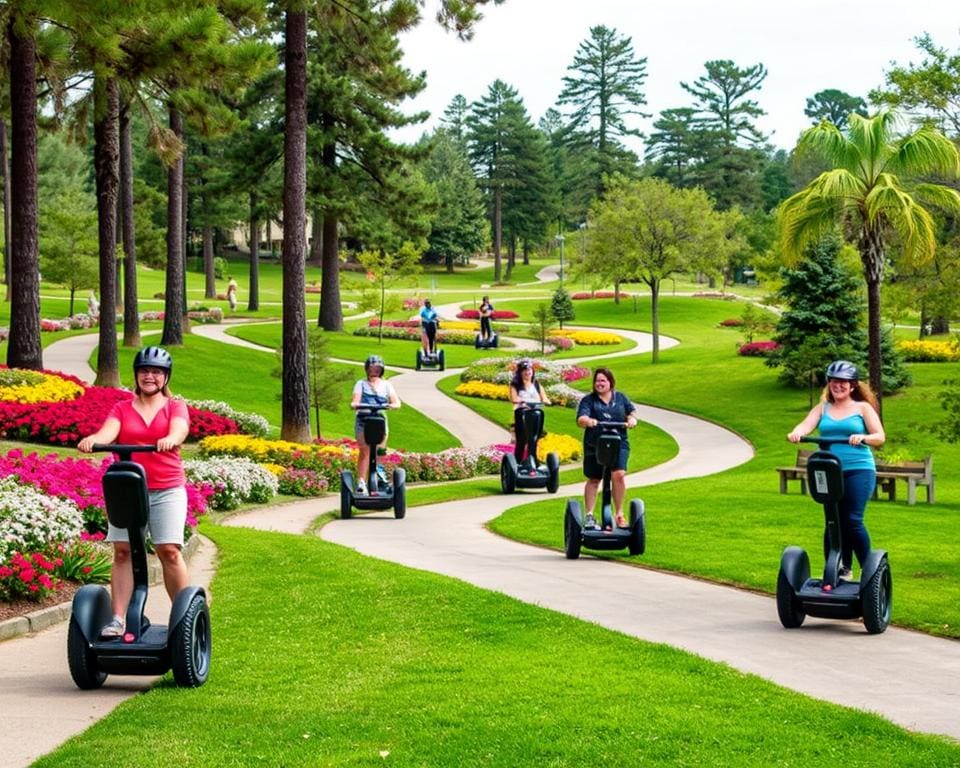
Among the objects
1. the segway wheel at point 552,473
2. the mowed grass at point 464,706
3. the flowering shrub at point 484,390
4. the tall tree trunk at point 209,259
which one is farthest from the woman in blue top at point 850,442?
the tall tree trunk at point 209,259

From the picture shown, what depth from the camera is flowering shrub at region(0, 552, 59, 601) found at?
10.5m

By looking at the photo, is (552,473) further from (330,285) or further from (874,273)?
(330,285)

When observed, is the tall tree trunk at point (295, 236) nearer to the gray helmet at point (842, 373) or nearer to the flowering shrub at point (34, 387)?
the flowering shrub at point (34, 387)

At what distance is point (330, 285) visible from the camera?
5694 cm

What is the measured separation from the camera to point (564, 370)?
4716 cm

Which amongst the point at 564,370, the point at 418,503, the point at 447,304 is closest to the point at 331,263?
the point at 564,370

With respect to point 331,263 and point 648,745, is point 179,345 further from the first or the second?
point 648,745

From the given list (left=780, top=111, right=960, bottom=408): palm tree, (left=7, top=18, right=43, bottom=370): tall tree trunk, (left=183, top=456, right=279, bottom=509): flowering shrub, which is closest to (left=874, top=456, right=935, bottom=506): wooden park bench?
(left=780, top=111, right=960, bottom=408): palm tree

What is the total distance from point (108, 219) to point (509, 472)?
47.9ft

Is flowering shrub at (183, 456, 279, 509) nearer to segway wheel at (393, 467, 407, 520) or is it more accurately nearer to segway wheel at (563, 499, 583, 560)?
segway wheel at (393, 467, 407, 520)

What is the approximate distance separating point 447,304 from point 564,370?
39.6 metres

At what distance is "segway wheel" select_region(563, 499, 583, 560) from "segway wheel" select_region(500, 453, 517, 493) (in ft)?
26.7

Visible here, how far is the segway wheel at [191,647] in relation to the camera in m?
7.84

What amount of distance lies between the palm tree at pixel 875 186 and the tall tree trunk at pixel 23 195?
1566 centimetres
